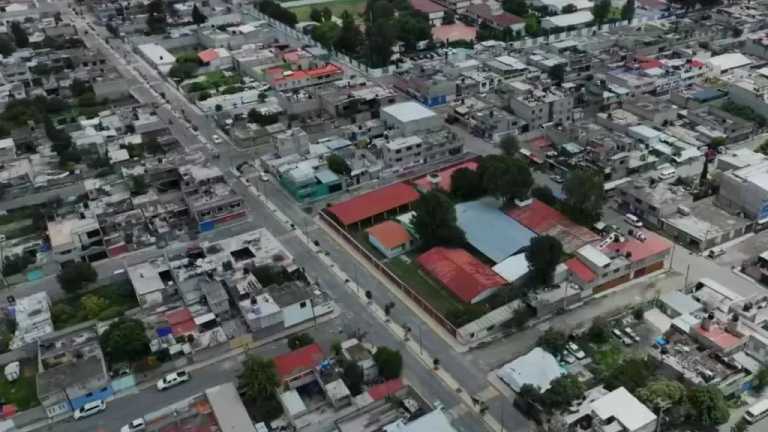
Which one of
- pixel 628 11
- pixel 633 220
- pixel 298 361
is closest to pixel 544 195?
pixel 633 220

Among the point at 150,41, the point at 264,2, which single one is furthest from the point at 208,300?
the point at 264,2

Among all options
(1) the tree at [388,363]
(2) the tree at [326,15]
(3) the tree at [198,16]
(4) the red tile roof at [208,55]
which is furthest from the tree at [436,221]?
(3) the tree at [198,16]

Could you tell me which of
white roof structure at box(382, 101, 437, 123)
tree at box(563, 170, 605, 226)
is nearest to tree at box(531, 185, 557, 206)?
tree at box(563, 170, 605, 226)

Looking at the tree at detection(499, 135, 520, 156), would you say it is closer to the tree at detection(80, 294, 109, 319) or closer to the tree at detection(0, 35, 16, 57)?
the tree at detection(80, 294, 109, 319)

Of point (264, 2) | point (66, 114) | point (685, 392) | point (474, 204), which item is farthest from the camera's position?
point (264, 2)

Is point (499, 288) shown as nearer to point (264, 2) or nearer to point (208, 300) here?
point (208, 300)

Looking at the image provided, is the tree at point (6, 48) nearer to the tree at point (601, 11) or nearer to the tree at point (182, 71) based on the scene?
the tree at point (182, 71)
